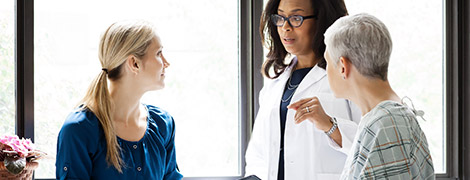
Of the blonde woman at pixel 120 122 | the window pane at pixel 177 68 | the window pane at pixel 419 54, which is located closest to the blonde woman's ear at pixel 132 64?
the blonde woman at pixel 120 122

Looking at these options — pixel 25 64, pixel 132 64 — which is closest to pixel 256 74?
pixel 132 64

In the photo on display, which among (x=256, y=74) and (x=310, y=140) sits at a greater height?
(x=256, y=74)

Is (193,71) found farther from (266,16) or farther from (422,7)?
(422,7)

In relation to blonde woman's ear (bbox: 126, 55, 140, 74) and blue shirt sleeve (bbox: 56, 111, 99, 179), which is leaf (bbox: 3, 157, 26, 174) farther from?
blonde woman's ear (bbox: 126, 55, 140, 74)

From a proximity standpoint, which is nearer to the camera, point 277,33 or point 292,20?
point 292,20

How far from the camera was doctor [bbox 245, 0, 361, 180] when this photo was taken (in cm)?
189

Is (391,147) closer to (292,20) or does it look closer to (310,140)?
(310,140)

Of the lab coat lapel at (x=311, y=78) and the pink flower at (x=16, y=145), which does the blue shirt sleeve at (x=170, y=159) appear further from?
the pink flower at (x=16, y=145)

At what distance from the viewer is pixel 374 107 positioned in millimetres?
1300

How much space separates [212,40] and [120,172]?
1.18 metres

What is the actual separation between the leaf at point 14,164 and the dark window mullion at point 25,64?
0.44m

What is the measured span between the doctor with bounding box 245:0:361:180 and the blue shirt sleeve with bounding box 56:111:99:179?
0.70 meters

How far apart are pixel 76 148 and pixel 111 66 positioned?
310 millimetres

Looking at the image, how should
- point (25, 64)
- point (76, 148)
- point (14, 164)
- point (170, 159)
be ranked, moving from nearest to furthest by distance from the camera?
point (76, 148), point (170, 159), point (14, 164), point (25, 64)
